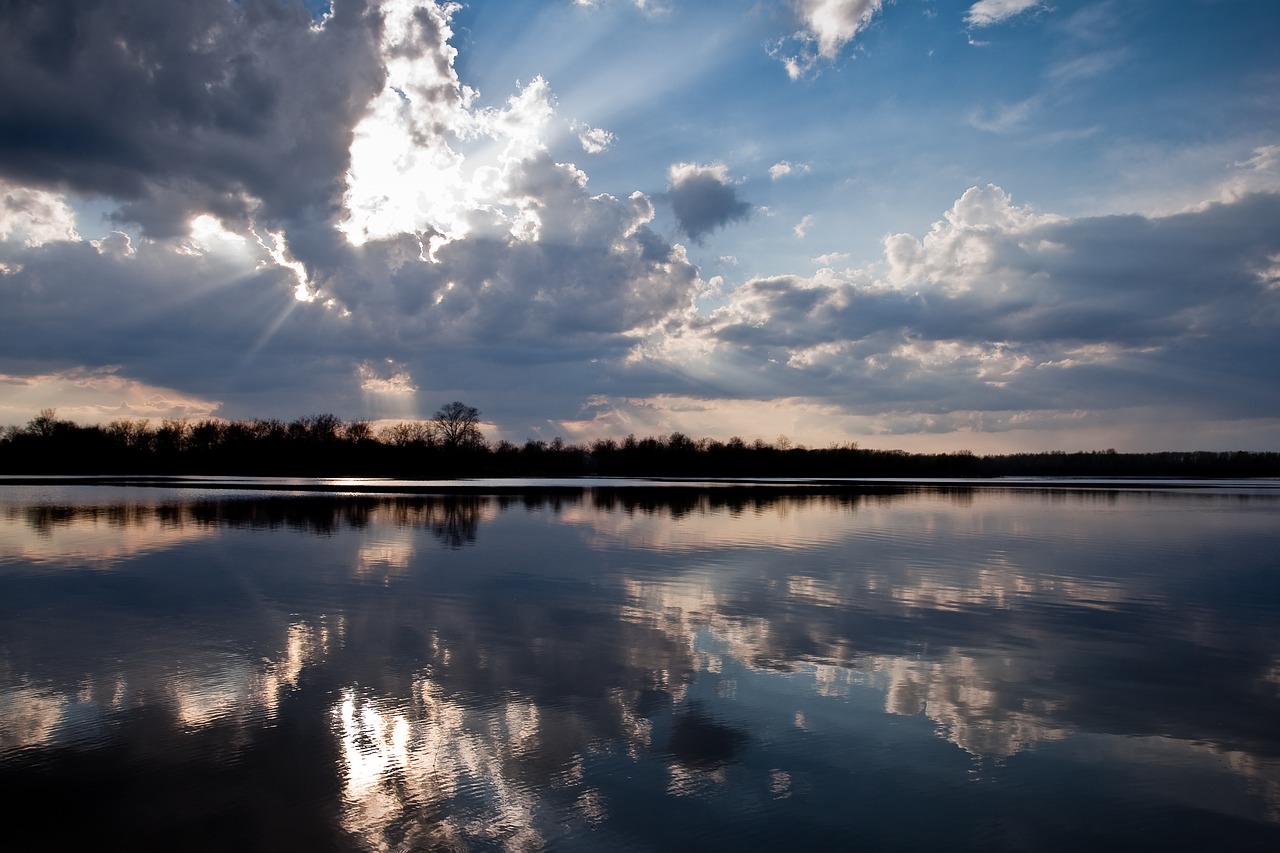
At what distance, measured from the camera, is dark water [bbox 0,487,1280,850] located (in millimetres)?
6227

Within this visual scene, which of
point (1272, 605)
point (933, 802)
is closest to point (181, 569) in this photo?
point (933, 802)

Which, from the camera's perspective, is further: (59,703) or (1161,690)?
(1161,690)

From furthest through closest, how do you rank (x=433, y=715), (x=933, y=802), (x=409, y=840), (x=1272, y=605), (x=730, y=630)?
(x=1272, y=605), (x=730, y=630), (x=433, y=715), (x=933, y=802), (x=409, y=840)

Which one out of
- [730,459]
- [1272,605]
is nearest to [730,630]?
[1272,605]

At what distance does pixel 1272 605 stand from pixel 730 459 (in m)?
141

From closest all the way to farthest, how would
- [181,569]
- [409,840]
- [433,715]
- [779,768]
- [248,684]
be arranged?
[409,840] → [779,768] → [433,715] → [248,684] → [181,569]

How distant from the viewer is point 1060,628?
13.1 meters

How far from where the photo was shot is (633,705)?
29.4 ft

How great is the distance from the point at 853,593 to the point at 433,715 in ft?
33.0

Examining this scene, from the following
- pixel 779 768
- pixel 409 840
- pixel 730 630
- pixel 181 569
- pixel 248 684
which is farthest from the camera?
pixel 181 569

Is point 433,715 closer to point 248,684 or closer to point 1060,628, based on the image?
point 248,684

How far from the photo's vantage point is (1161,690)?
978cm

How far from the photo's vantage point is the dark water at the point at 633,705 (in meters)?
6.23

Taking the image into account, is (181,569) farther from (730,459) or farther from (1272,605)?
(730,459)
